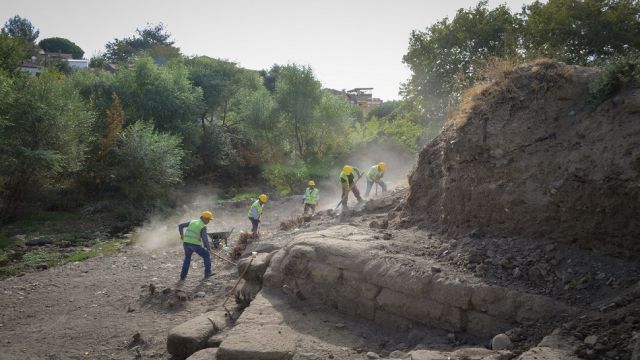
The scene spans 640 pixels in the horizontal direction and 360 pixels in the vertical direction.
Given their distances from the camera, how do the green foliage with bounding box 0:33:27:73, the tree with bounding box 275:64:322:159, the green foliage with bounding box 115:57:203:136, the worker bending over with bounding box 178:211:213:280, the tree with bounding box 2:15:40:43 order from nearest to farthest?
the worker bending over with bounding box 178:211:213:280
the green foliage with bounding box 0:33:27:73
the green foliage with bounding box 115:57:203:136
the tree with bounding box 275:64:322:159
the tree with bounding box 2:15:40:43

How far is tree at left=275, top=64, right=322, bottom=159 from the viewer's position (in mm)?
30141

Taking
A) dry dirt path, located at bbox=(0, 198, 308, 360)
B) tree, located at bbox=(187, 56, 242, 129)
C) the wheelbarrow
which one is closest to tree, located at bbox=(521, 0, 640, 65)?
the wheelbarrow

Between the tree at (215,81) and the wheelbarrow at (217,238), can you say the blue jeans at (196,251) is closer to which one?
the wheelbarrow at (217,238)

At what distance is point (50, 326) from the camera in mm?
9266

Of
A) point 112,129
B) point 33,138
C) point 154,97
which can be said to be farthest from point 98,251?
point 154,97

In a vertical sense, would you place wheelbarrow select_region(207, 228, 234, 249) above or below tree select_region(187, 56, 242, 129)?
below

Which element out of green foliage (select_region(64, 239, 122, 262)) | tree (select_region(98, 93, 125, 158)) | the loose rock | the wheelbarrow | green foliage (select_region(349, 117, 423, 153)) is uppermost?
green foliage (select_region(349, 117, 423, 153))

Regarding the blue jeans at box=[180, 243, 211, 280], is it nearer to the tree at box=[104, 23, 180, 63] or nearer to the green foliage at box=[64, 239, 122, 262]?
the green foliage at box=[64, 239, 122, 262]

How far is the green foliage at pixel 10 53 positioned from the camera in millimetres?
25031

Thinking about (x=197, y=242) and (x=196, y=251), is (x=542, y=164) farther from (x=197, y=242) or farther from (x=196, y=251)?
(x=196, y=251)

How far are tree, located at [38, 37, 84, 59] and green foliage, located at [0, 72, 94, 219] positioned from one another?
5263cm

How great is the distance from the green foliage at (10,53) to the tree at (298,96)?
15.2 metres

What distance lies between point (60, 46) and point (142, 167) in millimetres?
54357

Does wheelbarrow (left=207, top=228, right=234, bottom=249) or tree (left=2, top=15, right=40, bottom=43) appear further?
tree (left=2, top=15, right=40, bottom=43)
